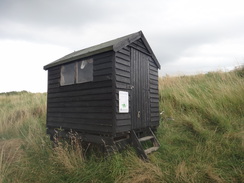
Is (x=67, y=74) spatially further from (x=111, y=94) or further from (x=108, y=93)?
(x=111, y=94)

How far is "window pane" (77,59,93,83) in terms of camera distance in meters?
5.78

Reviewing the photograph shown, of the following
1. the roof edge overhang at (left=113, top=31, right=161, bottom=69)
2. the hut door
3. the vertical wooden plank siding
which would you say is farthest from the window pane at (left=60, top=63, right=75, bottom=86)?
the hut door

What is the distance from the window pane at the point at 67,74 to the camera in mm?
6406

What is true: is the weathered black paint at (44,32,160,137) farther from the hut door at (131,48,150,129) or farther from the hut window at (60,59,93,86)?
the hut window at (60,59,93,86)

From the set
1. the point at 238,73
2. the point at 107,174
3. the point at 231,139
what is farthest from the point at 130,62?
the point at 238,73

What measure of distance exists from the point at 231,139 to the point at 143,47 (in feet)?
13.8

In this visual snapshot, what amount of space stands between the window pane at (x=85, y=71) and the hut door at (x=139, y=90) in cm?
138

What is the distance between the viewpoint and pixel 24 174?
4.52 m

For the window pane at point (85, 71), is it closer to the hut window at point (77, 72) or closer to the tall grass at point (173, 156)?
the hut window at point (77, 72)

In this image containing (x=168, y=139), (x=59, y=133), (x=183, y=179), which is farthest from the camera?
(x=59, y=133)

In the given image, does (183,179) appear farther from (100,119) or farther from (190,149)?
(100,119)

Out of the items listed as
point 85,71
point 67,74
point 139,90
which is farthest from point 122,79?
point 67,74

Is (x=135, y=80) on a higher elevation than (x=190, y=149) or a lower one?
higher

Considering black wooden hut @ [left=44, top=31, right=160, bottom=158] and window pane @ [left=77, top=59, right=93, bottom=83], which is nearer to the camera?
black wooden hut @ [left=44, top=31, right=160, bottom=158]
